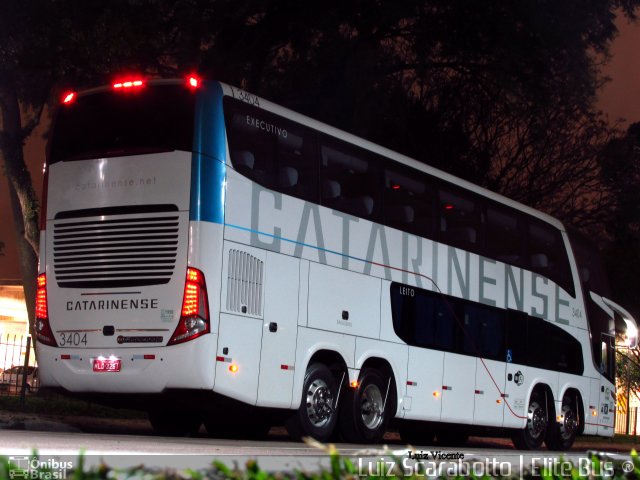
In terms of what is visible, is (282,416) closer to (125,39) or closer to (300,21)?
(125,39)

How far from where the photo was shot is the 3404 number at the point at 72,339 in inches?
520

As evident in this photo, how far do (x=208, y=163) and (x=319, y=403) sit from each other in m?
3.46

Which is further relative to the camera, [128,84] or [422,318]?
[422,318]

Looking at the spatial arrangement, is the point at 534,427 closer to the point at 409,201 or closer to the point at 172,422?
the point at 409,201

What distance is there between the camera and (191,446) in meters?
11.2

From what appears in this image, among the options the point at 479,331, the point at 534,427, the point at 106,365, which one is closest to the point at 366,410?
the point at 479,331

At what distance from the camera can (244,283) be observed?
516 inches

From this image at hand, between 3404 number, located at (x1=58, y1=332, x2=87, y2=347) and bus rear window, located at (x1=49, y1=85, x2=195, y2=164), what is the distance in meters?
2.10

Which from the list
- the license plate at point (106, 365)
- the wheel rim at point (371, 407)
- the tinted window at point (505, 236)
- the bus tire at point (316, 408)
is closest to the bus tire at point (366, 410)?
the wheel rim at point (371, 407)

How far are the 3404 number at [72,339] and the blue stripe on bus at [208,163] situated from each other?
1964mm

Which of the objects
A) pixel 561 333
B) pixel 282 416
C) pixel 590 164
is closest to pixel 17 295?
pixel 590 164

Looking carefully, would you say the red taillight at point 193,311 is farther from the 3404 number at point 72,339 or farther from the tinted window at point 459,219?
the tinted window at point 459,219

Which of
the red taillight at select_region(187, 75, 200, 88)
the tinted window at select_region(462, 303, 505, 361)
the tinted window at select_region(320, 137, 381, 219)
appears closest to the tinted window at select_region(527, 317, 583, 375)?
the tinted window at select_region(462, 303, 505, 361)

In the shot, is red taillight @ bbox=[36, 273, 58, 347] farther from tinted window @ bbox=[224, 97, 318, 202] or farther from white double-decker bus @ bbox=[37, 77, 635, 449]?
tinted window @ bbox=[224, 97, 318, 202]
